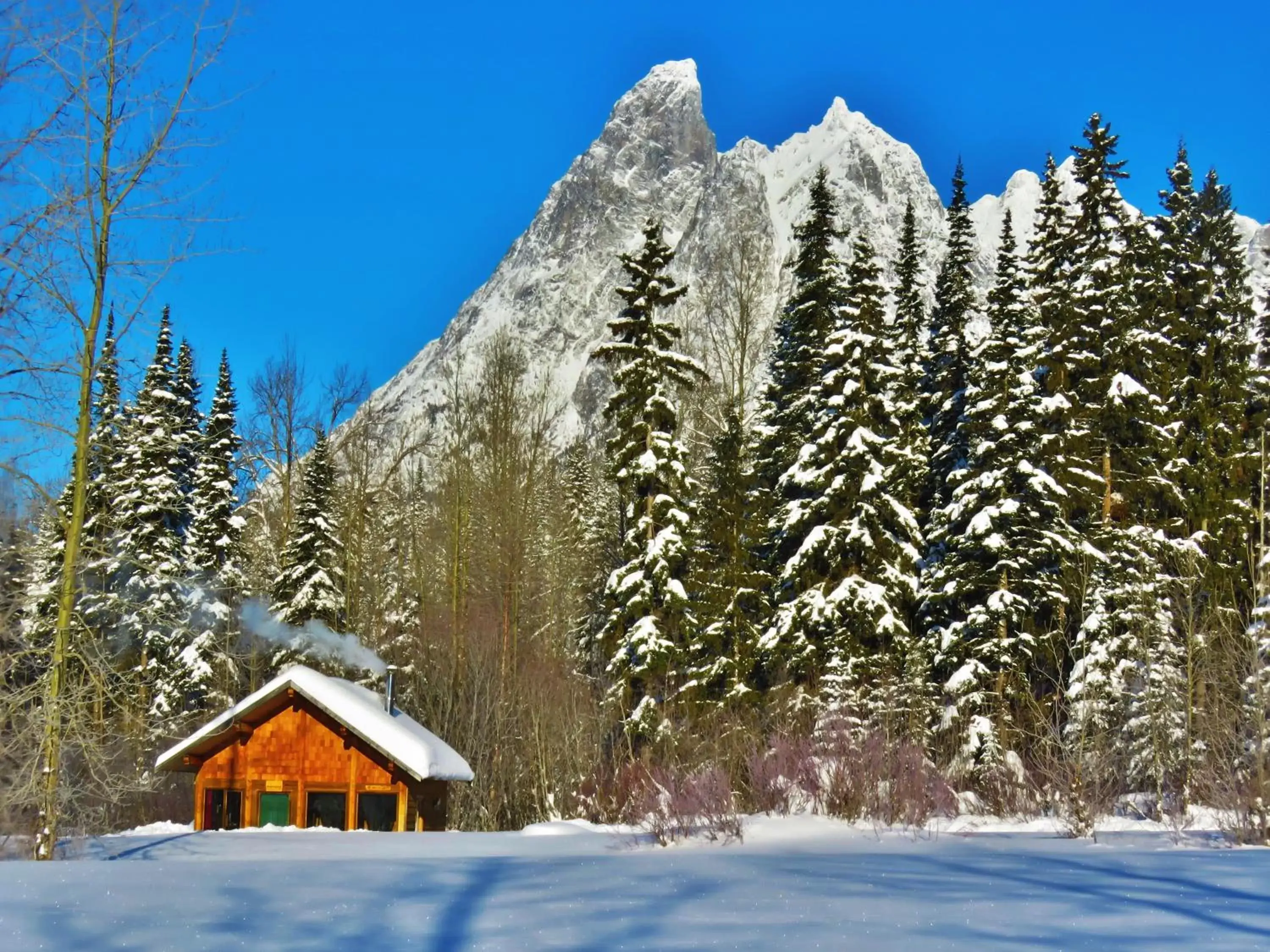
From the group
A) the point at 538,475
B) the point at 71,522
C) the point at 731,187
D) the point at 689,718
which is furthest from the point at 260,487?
the point at 731,187

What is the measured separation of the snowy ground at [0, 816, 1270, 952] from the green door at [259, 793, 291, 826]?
18.5 metres

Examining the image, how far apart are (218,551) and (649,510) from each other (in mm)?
17683

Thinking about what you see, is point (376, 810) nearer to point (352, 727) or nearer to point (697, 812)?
point (352, 727)

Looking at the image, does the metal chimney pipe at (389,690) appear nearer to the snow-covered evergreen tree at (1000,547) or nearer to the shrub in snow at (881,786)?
the snow-covered evergreen tree at (1000,547)

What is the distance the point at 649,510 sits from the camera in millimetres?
26969

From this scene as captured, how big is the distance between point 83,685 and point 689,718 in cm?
1712

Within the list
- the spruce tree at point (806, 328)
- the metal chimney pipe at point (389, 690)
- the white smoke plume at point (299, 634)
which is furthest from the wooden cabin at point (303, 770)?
the spruce tree at point (806, 328)

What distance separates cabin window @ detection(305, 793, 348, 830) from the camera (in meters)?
24.5

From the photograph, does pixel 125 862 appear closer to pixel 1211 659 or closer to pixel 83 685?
pixel 83 685

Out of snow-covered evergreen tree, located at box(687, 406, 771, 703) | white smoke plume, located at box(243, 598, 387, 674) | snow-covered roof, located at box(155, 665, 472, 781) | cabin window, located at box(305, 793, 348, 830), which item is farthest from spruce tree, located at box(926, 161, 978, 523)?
white smoke plume, located at box(243, 598, 387, 674)

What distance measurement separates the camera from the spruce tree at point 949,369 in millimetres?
31125

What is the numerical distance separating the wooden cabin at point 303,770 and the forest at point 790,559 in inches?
72.3

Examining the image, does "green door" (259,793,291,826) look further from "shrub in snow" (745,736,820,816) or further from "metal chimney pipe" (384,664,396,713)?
"shrub in snow" (745,736,820,816)

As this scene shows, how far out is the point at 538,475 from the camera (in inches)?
1618
